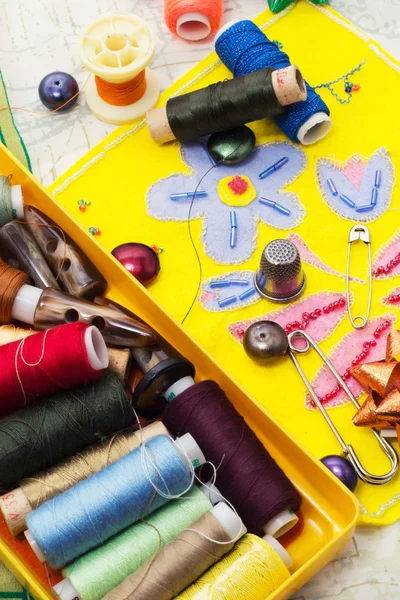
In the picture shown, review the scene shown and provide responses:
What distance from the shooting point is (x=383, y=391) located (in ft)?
5.05

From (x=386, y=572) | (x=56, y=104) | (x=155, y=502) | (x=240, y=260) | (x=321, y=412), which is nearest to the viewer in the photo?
(x=155, y=502)

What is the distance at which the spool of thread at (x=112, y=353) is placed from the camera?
1.54m

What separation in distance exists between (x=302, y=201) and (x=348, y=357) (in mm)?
412

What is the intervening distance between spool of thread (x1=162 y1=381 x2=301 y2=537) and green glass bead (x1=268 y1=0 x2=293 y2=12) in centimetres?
114

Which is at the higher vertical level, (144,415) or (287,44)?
(287,44)

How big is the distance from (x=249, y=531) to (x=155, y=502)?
0.61 ft

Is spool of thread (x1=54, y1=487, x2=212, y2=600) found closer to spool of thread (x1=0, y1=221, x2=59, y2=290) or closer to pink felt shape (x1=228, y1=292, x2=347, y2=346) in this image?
pink felt shape (x1=228, y1=292, x2=347, y2=346)

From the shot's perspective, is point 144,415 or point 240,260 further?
point 240,260

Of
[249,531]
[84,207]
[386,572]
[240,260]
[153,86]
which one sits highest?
[153,86]

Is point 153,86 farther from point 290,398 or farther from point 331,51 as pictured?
point 290,398

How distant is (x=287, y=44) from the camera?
6.77 feet

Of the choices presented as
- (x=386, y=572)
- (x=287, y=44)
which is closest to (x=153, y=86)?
(x=287, y=44)

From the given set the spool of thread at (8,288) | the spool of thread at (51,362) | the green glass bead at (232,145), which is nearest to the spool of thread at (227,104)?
the green glass bead at (232,145)

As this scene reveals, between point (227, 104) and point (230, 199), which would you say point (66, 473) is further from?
point (227, 104)
